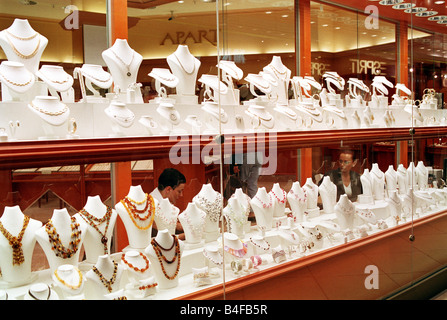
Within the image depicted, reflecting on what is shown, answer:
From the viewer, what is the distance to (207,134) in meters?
1.70

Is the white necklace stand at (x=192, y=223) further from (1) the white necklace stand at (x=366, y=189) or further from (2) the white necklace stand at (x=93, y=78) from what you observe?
(1) the white necklace stand at (x=366, y=189)

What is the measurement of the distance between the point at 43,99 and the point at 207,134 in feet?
1.95

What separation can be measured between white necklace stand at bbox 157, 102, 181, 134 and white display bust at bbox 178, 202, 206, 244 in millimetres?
324

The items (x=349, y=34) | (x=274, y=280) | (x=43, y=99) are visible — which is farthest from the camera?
(x=349, y=34)

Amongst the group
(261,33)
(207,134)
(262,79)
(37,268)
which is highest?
(261,33)

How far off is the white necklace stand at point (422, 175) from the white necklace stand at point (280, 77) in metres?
1.13

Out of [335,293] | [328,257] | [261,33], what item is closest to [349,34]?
[261,33]

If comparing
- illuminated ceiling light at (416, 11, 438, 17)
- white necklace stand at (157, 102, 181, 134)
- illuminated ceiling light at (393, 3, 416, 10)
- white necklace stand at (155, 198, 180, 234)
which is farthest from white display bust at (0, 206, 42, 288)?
illuminated ceiling light at (416, 11, 438, 17)

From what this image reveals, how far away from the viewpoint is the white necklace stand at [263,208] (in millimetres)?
2066

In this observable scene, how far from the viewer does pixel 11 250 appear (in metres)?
1.39

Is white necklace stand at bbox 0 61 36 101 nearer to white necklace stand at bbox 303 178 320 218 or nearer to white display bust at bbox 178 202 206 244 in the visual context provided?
white display bust at bbox 178 202 206 244

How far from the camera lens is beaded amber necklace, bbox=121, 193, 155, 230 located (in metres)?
1.62
